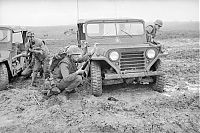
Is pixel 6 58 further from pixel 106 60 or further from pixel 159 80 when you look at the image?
pixel 159 80

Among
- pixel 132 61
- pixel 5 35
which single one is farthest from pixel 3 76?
pixel 132 61

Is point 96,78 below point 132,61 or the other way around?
below

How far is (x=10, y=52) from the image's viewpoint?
6.30m

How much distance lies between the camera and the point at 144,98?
5.13 metres

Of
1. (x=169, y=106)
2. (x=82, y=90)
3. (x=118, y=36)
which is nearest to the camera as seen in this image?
(x=169, y=106)

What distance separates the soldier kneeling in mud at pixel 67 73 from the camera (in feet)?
16.1

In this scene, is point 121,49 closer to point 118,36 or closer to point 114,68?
point 114,68

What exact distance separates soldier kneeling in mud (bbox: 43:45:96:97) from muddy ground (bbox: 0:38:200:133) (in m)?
Result: 0.19

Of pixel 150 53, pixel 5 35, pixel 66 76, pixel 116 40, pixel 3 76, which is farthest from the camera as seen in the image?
pixel 5 35

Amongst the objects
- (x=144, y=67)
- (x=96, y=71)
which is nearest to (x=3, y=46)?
(x=96, y=71)

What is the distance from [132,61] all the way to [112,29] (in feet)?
3.68

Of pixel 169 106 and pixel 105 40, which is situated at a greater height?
pixel 105 40

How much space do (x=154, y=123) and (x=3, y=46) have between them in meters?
4.31

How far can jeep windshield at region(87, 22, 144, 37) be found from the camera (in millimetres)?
6012
